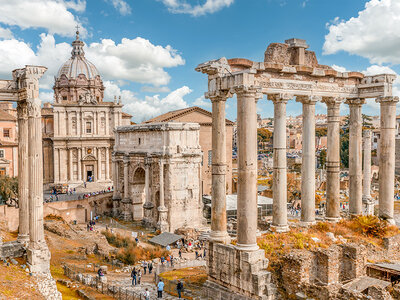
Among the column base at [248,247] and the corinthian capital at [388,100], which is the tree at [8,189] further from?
the corinthian capital at [388,100]

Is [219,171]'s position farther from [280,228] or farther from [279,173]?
[280,228]

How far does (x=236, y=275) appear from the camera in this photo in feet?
42.4

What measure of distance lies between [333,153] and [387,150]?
2093 millimetres

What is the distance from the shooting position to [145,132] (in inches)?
1403

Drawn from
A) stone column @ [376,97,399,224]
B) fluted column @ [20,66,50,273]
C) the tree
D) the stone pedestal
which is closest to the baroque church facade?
the tree

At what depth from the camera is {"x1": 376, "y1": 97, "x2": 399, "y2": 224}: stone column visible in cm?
1658

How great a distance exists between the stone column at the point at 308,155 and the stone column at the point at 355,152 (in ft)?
7.49

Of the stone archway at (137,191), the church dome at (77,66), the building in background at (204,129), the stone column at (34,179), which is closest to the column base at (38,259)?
the stone column at (34,179)

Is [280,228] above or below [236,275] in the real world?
above

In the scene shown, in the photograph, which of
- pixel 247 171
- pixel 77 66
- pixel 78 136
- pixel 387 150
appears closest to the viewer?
pixel 247 171

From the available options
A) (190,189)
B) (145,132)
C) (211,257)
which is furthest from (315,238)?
(145,132)

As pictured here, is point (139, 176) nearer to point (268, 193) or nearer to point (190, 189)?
point (190, 189)

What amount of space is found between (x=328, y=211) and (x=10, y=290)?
12229 mm

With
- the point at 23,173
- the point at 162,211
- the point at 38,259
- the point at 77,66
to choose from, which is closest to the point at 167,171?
the point at 162,211
